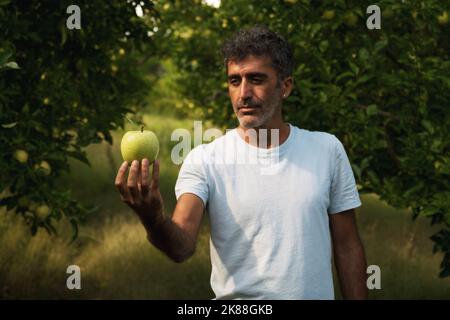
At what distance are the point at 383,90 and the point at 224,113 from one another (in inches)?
91.9

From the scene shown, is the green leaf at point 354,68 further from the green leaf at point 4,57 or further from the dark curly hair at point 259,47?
the green leaf at point 4,57

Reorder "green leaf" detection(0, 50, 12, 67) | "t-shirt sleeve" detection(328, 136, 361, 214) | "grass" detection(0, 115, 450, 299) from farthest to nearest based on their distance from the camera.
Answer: "grass" detection(0, 115, 450, 299) → "green leaf" detection(0, 50, 12, 67) → "t-shirt sleeve" detection(328, 136, 361, 214)

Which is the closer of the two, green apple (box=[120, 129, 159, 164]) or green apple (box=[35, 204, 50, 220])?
green apple (box=[120, 129, 159, 164])

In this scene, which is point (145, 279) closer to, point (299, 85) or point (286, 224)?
point (299, 85)

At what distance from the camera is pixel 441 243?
17.8ft

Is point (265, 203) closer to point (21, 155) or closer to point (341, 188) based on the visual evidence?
point (341, 188)

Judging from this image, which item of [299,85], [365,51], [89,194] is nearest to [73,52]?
[299,85]

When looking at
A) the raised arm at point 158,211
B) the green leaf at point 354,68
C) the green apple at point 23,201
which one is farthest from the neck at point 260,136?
the green apple at point 23,201

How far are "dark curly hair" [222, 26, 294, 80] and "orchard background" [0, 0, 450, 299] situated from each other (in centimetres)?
134

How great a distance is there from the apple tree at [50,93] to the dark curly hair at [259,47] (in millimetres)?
2660

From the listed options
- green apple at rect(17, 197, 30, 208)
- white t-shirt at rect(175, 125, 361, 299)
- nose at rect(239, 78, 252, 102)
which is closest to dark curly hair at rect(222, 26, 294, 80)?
nose at rect(239, 78, 252, 102)

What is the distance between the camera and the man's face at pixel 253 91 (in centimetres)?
303

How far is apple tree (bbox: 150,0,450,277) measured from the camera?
5.17 meters

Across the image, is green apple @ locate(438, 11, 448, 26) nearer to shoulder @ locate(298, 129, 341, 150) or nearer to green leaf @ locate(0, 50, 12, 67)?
shoulder @ locate(298, 129, 341, 150)
